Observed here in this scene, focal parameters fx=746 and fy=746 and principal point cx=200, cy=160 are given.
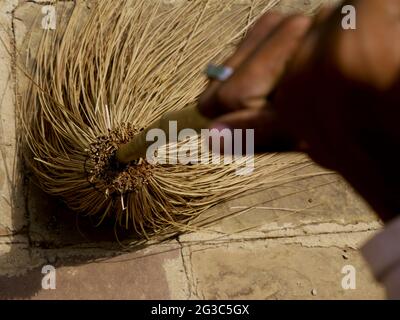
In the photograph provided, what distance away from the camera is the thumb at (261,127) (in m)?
0.59

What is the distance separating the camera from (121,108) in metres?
1.31

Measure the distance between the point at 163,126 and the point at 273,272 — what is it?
512mm

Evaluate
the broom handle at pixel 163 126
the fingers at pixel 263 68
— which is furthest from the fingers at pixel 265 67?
the broom handle at pixel 163 126

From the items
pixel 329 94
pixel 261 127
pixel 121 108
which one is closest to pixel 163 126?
pixel 121 108

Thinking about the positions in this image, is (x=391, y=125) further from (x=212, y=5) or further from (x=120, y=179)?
(x=212, y=5)

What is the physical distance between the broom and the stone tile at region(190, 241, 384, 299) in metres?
0.09

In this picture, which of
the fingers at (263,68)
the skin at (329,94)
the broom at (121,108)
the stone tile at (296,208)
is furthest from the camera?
the stone tile at (296,208)

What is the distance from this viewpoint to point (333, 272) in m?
1.44

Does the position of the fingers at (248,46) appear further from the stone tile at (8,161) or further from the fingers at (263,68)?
the stone tile at (8,161)

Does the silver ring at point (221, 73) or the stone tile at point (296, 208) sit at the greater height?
the silver ring at point (221, 73)

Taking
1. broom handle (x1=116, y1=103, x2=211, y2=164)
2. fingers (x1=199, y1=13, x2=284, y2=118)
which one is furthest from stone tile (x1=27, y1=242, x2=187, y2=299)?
fingers (x1=199, y1=13, x2=284, y2=118)

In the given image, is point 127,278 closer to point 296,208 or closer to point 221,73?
point 296,208

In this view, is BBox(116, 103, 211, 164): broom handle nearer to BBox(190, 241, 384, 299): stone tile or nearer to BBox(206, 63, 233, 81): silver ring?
BBox(206, 63, 233, 81): silver ring
